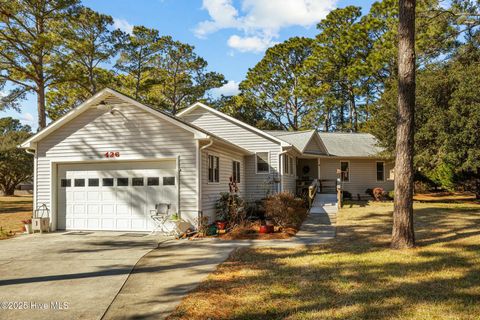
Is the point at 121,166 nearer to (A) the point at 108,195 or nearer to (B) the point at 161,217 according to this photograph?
(A) the point at 108,195

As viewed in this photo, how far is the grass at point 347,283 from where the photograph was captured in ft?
15.6

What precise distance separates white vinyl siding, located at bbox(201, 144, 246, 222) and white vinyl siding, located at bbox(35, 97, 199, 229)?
689 mm

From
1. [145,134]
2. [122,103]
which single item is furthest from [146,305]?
[122,103]

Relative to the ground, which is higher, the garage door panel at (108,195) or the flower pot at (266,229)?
the garage door panel at (108,195)

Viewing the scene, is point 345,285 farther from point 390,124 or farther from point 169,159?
point 390,124

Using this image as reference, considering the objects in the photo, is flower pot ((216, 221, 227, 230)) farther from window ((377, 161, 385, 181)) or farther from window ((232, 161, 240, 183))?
window ((377, 161, 385, 181))

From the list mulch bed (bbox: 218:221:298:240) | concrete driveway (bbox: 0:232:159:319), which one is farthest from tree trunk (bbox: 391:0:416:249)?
concrete driveway (bbox: 0:232:159:319)

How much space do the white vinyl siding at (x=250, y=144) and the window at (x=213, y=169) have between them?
4306 millimetres

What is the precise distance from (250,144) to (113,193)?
769 centimetres

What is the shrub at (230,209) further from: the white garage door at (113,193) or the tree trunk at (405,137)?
the tree trunk at (405,137)

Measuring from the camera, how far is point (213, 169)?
42.7ft

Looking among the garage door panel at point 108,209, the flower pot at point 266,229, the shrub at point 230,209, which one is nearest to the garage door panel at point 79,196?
the garage door panel at point 108,209

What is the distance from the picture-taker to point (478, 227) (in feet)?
37.3

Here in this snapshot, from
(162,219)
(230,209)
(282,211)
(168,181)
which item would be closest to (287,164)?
(230,209)
